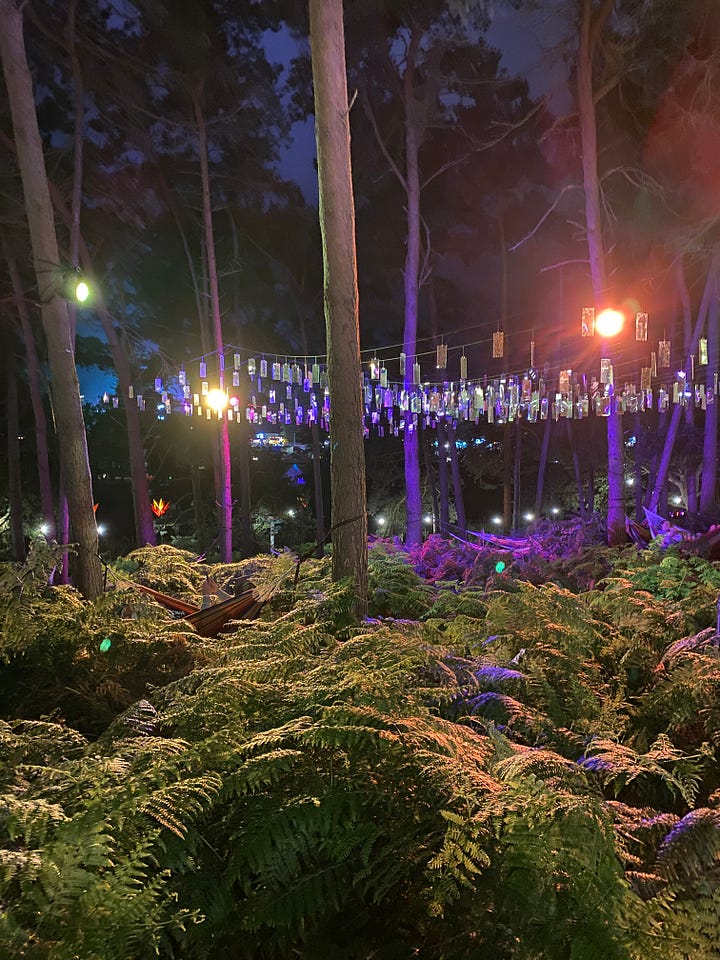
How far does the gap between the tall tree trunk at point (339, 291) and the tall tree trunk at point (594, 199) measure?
6566mm

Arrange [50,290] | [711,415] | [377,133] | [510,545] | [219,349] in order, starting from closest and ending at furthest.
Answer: [50,290], [510,545], [219,349], [377,133], [711,415]

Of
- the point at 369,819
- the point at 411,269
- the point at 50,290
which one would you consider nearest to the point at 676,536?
the point at 411,269

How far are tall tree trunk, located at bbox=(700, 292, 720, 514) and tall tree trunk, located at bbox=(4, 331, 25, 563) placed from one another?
16.2 meters

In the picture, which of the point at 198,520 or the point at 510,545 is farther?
the point at 198,520

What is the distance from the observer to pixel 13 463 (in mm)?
13438

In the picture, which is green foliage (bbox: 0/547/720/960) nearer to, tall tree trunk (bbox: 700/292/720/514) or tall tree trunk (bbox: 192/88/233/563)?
tall tree trunk (bbox: 192/88/233/563)

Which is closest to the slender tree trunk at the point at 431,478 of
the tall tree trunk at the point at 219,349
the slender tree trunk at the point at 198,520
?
the slender tree trunk at the point at 198,520

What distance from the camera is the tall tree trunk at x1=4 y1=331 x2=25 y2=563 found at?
1295 cm

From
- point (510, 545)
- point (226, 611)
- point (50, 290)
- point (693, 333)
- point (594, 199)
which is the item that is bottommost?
point (226, 611)

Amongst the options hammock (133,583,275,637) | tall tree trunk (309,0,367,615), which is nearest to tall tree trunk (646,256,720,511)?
tall tree trunk (309,0,367,615)

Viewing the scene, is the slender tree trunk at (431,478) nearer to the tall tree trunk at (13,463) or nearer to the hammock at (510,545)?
the hammock at (510,545)

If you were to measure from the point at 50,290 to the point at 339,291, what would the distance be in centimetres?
260

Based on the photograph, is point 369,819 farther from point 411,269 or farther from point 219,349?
point 411,269

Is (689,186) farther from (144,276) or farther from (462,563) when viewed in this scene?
(144,276)
